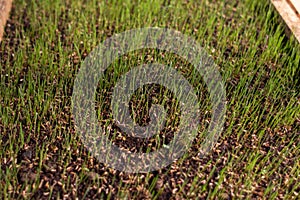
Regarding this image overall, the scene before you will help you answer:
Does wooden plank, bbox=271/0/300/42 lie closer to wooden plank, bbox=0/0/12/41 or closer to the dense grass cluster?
the dense grass cluster

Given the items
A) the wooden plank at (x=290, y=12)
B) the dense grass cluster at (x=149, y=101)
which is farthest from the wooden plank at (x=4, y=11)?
the wooden plank at (x=290, y=12)

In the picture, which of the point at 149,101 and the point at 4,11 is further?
the point at 4,11

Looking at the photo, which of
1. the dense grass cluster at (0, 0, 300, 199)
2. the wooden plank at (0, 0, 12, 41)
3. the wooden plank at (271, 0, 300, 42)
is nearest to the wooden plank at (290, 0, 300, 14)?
the wooden plank at (271, 0, 300, 42)

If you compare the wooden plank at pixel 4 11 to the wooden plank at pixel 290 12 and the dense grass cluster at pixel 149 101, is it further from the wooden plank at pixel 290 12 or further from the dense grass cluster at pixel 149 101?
the wooden plank at pixel 290 12

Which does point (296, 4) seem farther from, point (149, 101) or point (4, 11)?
point (4, 11)

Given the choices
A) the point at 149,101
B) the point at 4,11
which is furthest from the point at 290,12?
the point at 4,11

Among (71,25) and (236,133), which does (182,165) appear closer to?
(236,133)

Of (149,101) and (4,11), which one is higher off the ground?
(4,11)
